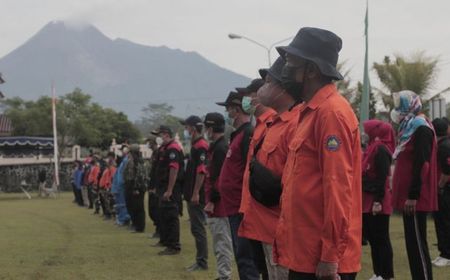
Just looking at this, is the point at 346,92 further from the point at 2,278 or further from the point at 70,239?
the point at 2,278

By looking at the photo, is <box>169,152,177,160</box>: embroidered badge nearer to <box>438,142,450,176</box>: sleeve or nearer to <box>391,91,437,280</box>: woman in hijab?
<box>438,142,450,176</box>: sleeve

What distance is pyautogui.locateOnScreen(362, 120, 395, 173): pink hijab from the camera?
728cm

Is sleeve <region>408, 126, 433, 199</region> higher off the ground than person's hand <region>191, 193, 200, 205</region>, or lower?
higher

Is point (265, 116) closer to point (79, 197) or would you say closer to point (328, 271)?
point (328, 271)

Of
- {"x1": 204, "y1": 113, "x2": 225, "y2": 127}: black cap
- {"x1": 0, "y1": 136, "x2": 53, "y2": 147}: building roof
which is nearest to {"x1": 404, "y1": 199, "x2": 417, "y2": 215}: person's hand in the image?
{"x1": 204, "y1": 113, "x2": 225, "y2": 127}: black cap

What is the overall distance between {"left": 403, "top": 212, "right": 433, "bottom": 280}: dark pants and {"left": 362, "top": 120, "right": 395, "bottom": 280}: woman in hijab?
32.8 inches

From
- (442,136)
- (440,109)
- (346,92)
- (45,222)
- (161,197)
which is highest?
(346,92)

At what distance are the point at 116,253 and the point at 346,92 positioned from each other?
23.9 meters

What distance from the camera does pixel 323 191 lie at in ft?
10.8

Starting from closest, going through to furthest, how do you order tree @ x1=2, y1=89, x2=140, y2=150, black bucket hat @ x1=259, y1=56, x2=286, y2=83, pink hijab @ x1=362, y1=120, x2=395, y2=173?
1. black bucket hat @ x1=259, y1=56, x2=286, y2=83
2. pink hijab @ x1=362, y1=120, x2=395, y2=173
3. tree @ x1=2, y1=89, x2=140, y2=150

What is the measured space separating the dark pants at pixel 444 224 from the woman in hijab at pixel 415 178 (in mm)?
2603

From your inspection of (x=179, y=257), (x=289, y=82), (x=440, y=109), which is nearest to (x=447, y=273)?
(x=179, y=257)

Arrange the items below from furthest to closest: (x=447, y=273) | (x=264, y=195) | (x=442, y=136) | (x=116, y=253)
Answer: (x=116, y=253) < (x=442, y=136) < (x=447, y=273) < (x=264, y=195)

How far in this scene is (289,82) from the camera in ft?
A: 11.8
